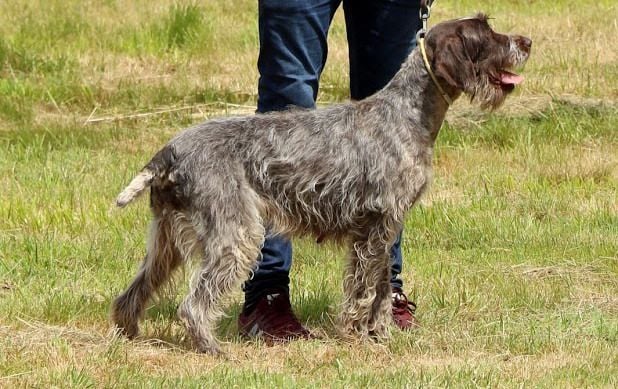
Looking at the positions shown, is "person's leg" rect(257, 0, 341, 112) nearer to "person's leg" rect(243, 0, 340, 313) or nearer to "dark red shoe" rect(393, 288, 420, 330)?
"person's leg" rect(243, 0, 340, 313)

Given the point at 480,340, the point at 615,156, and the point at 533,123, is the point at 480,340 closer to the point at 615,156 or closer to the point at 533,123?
the point at 615,156

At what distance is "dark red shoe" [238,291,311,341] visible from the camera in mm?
6504

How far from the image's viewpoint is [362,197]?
6.25 metres

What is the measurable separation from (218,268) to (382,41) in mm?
1520

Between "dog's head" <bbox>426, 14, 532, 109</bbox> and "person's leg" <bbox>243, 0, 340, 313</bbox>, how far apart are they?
1.91 feet

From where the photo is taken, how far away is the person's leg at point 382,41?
6590 mm

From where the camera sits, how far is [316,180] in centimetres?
621

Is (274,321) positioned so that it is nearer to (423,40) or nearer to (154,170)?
(154,170)

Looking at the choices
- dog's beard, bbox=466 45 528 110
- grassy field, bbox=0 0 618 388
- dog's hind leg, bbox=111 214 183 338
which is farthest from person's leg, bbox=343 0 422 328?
dog's hind leg, bbox=111 214 183 338

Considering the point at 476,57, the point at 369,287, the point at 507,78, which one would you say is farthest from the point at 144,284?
the point at 507,78

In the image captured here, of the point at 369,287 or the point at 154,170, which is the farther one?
the point at 369,287

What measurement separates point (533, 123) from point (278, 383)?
19.3 ft

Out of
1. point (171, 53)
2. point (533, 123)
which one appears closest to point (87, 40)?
point (171, 53)

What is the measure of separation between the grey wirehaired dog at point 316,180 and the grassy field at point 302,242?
0.29 metres
